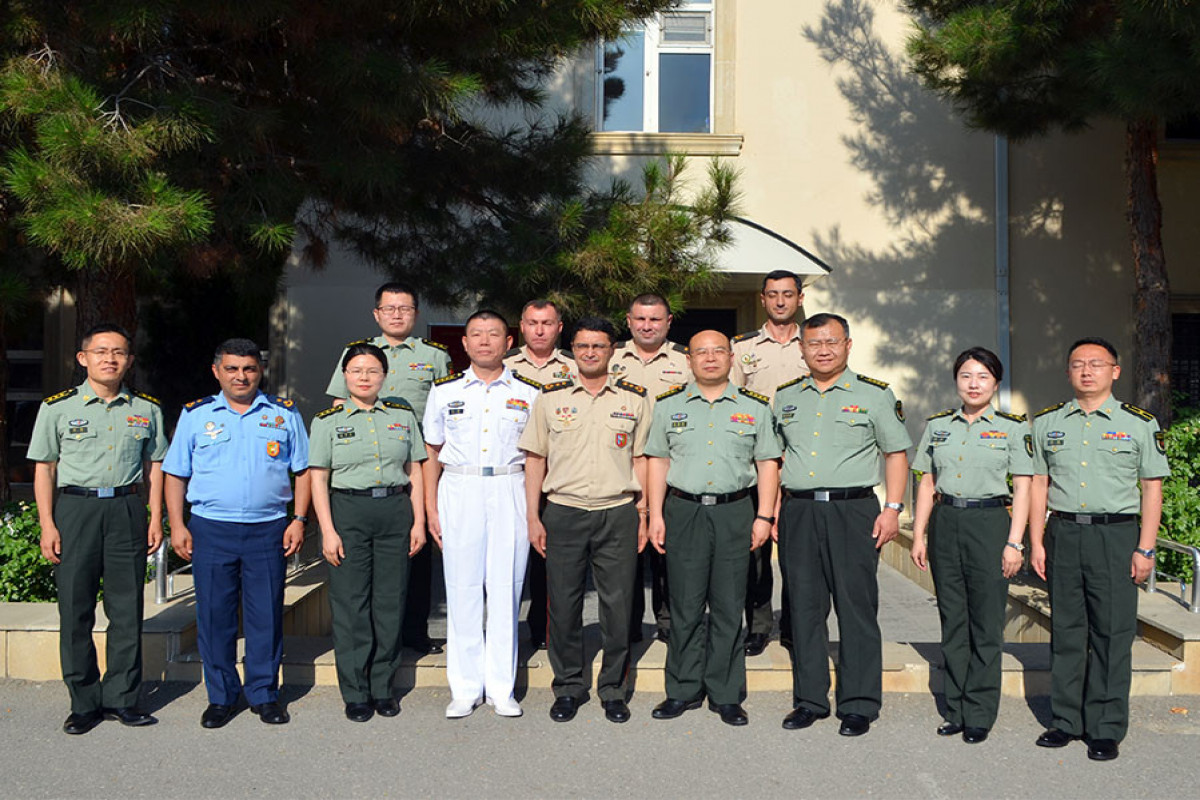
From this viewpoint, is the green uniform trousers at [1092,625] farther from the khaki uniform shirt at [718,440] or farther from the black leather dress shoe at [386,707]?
the black leather dress shoe at [386,707]

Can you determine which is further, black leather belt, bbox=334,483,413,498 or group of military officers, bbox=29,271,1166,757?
black leather belt, bbox=334,483,413,498

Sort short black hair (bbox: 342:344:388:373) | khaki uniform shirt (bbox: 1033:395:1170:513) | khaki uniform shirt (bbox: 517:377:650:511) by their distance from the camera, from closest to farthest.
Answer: khaki uniform shirt (bbox: 1033:395:1170:513) < khaki uniform shirt (bbox: 517:377:650:511) < short black hair (bbox: 342:344:388:373)

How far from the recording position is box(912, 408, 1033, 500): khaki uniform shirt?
15.0ft

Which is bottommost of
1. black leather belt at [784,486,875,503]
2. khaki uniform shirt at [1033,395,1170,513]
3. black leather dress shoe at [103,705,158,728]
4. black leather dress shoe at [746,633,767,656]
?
black leather dress shoe at [103,705,158,728]

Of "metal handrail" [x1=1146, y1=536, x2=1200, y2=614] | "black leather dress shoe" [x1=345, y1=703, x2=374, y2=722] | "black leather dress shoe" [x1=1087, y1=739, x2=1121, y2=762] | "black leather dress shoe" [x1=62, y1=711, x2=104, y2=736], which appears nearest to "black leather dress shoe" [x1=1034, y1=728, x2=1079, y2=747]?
"black leather dress shoe" [x1=1087, y1=739, x2=1121, y2=762]

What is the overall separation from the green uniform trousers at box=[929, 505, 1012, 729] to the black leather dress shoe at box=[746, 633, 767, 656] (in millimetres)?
1079

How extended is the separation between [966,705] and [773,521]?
1.10m

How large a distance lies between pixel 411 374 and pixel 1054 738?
3.49m

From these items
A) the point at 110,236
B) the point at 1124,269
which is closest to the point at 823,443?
the point at 110,236

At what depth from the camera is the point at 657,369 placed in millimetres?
5852

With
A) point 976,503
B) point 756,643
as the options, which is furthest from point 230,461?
point 976,503

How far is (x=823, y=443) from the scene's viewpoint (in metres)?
4.66

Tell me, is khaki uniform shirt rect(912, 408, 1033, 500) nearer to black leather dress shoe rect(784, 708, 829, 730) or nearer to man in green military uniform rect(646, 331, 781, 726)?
man in green military uniform rect(646, 331, 781, 726)

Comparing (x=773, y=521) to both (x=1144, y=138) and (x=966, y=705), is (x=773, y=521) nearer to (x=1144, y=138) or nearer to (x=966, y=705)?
(x=966, y=705)
